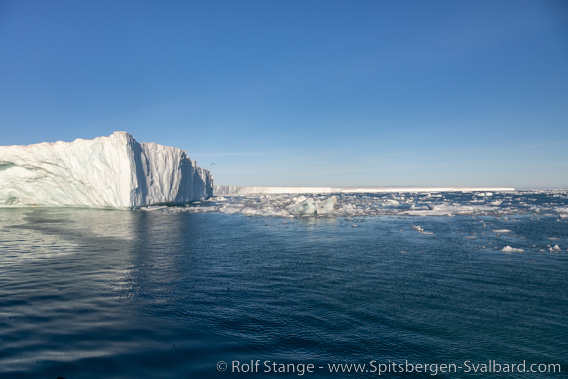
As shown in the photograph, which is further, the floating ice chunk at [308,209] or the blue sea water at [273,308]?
the floating ice chunk at [308,209]

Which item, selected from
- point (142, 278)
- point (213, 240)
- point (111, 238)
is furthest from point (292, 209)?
point (142, 278)

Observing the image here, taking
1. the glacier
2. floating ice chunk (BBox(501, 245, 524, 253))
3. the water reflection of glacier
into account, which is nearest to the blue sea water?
floating ice chunk (BBox(501, 245, 524, 253))

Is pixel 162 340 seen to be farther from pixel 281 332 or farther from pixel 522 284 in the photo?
pixel 522 284

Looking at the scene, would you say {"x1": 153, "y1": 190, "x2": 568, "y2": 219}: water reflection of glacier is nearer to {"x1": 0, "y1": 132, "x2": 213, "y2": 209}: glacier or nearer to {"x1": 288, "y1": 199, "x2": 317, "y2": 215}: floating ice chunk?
{"x1": 288, "y1": 199, "x2": 317, "y2": 215}: floating ice chunk

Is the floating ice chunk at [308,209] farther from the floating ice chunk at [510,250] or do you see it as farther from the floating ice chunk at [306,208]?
the floating ice chunk at [510,250]

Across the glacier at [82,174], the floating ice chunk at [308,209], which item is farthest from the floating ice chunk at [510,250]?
the glacier at [82,174]

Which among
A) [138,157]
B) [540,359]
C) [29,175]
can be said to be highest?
[138,157]
